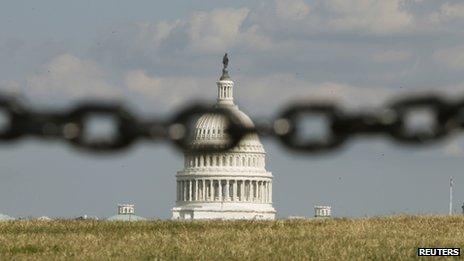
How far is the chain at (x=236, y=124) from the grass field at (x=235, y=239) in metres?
26.8

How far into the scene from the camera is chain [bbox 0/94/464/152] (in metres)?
3.86

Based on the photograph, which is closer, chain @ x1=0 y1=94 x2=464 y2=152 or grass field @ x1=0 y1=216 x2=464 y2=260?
chain @ x1=0 y1=94 x2=464 y2=152

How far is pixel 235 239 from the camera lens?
3997cm

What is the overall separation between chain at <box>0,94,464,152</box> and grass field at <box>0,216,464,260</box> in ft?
88.1

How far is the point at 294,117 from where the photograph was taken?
3.99 m

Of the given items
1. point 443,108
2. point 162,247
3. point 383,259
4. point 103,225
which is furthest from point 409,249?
point 443,108

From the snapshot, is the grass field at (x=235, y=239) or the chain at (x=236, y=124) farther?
the grass field at (x=235, y=239)

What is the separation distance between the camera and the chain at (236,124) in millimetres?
3863

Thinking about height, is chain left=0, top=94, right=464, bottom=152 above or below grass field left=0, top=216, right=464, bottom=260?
below

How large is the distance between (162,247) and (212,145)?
32084 millimetres

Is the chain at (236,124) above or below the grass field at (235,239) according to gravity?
below

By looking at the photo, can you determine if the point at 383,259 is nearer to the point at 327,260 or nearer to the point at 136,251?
the point at 327,260

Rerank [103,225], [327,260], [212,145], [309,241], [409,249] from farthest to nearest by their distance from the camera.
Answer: [103,225] → [309,241] → [409,249] → [327,260] → [212,145]

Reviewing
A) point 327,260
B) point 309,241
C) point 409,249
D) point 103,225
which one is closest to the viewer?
point 327,260
